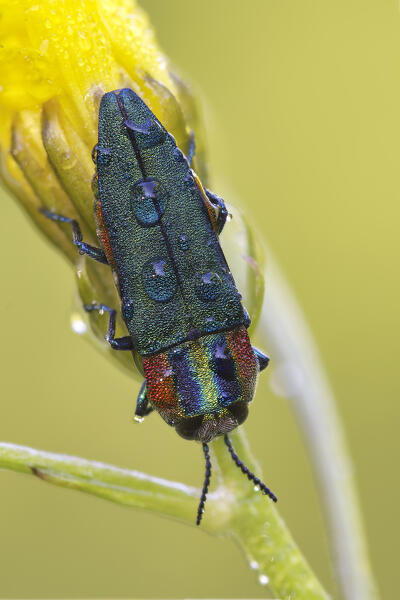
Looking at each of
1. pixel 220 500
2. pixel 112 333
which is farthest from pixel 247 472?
pixel 112 333

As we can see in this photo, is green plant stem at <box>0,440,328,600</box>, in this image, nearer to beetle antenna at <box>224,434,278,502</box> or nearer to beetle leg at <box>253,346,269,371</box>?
beetle antenna at <box>224,434,278,502</box>

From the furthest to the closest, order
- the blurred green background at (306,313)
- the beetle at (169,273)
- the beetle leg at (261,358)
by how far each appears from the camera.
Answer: the blurred green background at (306,313), the beetle leg at (261,358), the beetle at (169,273)

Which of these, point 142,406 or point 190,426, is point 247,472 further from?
point 142,406

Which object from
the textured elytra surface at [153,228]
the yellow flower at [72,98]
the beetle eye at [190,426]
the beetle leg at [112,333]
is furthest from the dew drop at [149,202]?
the beetle eye at [190,426]

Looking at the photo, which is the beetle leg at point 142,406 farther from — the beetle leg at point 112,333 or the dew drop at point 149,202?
the dew drop at point 149,202

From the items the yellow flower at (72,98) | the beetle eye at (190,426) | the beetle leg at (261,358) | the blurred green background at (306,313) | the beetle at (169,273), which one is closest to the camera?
the yellow flower at (72,98)
